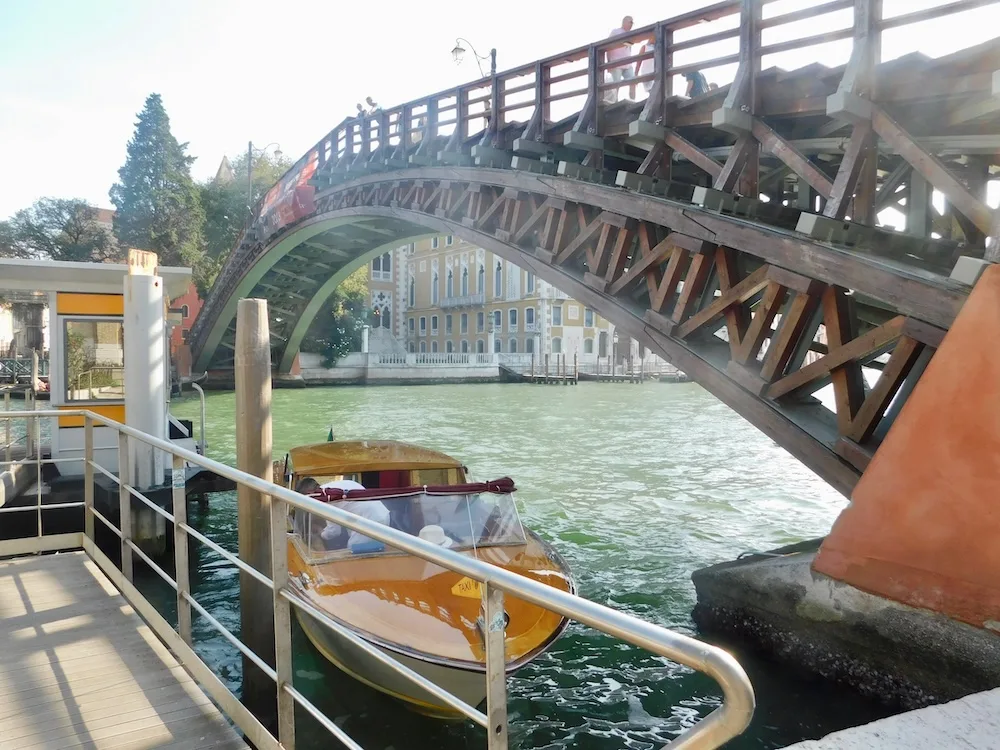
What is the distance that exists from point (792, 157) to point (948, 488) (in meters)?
3.39

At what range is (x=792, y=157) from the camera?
623cm

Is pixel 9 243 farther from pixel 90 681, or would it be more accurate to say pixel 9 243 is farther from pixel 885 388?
pixel 885 388

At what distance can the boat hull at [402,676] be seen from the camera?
3.71 metres

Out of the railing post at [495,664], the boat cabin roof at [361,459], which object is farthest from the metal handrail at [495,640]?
the boat cabin roof at [361,459]

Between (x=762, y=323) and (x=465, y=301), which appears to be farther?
(x=465, y=301)

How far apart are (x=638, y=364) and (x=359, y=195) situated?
4195 cm

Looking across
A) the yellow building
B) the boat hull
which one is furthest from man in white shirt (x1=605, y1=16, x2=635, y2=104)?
the yellow building

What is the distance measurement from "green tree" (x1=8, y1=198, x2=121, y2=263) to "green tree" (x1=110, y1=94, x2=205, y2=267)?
2424 millimetres

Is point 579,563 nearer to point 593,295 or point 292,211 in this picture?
point 593,295

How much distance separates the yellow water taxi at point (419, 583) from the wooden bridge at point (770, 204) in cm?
247

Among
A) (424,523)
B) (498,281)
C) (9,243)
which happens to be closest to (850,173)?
(424,523)

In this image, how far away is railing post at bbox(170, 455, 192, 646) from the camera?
10.8 ft

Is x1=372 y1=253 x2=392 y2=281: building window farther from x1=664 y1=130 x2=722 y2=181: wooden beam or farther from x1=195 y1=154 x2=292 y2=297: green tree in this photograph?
x1=664 y1=130 x2=722 y2=181: wooden beam

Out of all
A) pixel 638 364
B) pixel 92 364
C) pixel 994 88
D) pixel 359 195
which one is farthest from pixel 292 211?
pixel 638 364
